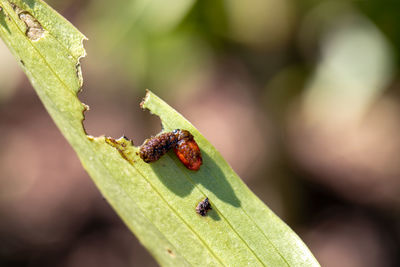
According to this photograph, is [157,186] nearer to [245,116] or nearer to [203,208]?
[203,208]

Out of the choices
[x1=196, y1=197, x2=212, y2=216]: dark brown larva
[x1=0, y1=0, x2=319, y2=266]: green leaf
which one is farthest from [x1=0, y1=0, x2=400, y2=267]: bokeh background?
[x1=196, y1=197, x2=212, y2=216]: dark brown larva

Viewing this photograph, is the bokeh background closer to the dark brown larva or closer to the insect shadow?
the insect shadow

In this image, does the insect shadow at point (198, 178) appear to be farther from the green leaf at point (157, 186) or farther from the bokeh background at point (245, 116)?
the bokeh background at point (245, 116)

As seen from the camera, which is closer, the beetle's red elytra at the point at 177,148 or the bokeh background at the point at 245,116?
the beetle's red elytra at the point at 177,148

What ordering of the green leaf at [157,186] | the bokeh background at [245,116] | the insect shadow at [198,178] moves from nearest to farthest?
the green leaf at [157,186]
the insect shadow at [198,178]
the bokeh background at [245,116]

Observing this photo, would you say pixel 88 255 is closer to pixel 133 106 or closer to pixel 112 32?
pixel 133 106

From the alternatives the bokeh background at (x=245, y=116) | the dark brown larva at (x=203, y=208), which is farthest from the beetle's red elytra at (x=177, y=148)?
the bokeh background at (x=245, y=116)
